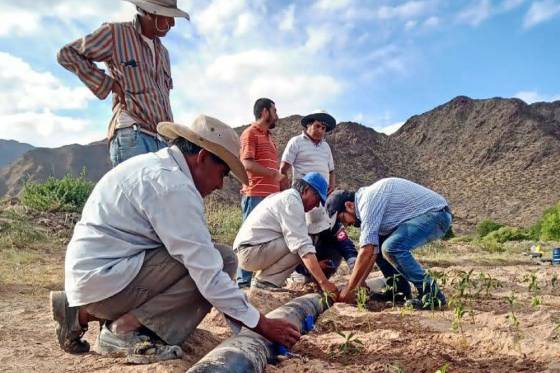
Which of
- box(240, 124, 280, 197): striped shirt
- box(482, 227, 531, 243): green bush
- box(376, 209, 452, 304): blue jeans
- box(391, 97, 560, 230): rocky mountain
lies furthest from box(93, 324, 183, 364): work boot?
box(391, 97, 560, 230): rocky mountain

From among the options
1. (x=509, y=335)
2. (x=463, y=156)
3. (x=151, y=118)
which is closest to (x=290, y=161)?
(x=151, y=118)

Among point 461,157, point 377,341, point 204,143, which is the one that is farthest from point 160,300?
point 461,157

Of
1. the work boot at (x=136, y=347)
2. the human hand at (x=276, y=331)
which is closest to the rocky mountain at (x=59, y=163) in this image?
the work boot at (x=136, y=347)

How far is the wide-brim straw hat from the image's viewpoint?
3.60 meters

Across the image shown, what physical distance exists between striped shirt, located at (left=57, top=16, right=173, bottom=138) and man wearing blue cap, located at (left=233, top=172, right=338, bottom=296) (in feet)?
3.91

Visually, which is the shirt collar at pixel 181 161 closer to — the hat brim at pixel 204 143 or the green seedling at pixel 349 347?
the hat brim at pixel 204 143

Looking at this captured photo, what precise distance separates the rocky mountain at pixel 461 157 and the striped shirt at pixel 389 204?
2080cm

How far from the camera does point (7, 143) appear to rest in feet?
199

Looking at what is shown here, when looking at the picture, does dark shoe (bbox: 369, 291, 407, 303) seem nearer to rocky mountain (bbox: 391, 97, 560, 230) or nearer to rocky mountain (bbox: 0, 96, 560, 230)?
rocky mountain (bbox: 0, 96, 560, 230)

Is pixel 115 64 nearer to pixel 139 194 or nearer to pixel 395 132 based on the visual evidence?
pixel 139 194

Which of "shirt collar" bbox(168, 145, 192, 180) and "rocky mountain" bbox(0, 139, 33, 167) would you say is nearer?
"shirt collar" bbox(168, 145, 192, 180)

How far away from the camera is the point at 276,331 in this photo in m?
2.52

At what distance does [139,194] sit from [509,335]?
6.73ft

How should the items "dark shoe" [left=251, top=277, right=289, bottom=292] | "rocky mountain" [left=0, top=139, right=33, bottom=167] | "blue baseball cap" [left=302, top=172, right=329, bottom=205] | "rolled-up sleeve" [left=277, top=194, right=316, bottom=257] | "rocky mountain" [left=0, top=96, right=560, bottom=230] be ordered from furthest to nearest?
"rocky mountain" [left=0, top=139, right=33, bottom=167], "rocky mountain" [left=0, top=96, right=560, bottom=230], "dark shoe" [left=251, top=277, right=289, bottom=292], "blue baseball cap" [left=302, top=172, right=329, bottom=205], "rolled-up sleeve" [left=277, top=194, right=316, bottom=257]
